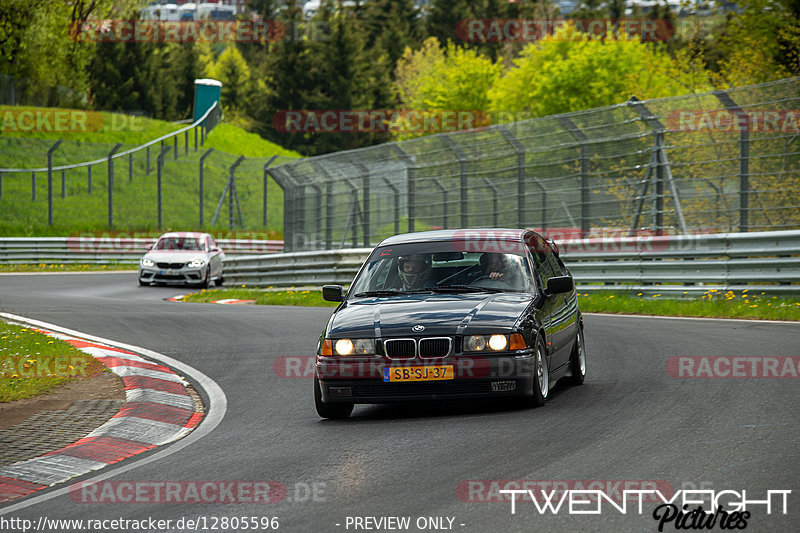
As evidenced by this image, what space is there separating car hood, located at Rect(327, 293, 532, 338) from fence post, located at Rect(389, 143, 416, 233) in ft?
54.8

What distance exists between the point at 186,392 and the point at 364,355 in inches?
105

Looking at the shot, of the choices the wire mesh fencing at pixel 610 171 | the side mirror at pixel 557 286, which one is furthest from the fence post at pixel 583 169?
the side mirror at pixel 557 286

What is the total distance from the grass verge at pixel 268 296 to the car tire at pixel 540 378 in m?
12.8

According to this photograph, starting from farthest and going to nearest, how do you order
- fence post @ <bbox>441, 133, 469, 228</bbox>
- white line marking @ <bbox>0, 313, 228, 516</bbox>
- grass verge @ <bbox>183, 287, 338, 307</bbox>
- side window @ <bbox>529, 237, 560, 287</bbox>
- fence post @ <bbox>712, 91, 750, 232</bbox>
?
1. fence post @ <bbox>441, 133, 469, 228</bbox>
2. grass verge @ <bbox>183, 287, 338, 307</bbox>
3. fence post @ <bbox>712, 91, 750, 232</bbox>
4. side window @ <bbox>529, 237, 560, 287</bbox>
5. white line marking @ <bbox>0, 313, 228, 516</bbox>

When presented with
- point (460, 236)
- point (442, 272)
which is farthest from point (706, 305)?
point (442, 272)

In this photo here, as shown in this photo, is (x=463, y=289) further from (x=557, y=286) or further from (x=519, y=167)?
(x=519, y=167)

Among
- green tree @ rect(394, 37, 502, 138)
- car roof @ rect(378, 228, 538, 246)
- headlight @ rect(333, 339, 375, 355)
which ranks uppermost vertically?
green tree @ rect(394, 37, 502, 138)

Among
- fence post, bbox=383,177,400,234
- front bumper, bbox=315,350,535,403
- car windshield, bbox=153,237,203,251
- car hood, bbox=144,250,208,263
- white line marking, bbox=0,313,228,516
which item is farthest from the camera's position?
car windshield, bbox=153,237,203,251

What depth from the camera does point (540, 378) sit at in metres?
8.43

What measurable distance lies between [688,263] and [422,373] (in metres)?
10.7

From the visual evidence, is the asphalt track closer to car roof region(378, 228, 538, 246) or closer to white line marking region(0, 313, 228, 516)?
white line marking region(0, 313, 228, 516)

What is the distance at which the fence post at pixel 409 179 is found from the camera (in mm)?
25516

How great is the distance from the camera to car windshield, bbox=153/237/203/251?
95.2 feet

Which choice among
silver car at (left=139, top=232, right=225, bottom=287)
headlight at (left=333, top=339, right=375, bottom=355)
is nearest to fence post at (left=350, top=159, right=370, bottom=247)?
silver car at (left=139, top=232, right=225, bottom=287)
